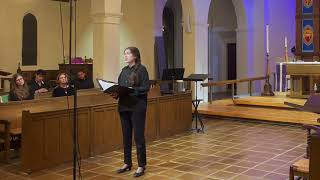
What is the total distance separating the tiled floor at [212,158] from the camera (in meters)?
5.91

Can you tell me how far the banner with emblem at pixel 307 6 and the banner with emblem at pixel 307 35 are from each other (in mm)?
257

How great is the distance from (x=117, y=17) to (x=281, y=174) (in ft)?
20.6

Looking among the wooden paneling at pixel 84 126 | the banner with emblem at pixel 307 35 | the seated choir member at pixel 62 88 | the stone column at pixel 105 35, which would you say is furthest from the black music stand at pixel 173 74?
the banner with emblem at pixel 307 35

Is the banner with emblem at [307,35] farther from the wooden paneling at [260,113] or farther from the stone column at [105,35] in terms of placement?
the stone column at [105,35]

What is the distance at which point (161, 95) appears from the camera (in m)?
8.79

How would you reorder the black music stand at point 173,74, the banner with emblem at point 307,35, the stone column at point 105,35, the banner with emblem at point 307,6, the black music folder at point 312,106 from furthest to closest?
1. the banner with emblem at point 307,35
2. the banner with emblem at point 307,6
3. the black music stand at point 173,74
4. the stone column at point 105,35
5. the black music folder at point 312,106

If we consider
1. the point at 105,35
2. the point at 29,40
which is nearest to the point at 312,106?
the point at 105,35

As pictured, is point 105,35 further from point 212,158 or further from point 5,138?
point 212,158

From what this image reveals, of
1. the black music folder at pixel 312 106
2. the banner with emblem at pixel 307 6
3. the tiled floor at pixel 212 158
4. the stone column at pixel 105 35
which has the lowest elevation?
the tiled floor at pixel 212 158

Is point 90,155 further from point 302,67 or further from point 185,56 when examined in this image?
point 185,56

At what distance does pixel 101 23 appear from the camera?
10.7 m

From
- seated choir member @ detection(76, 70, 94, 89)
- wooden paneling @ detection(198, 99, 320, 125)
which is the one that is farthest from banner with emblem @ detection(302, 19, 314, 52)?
seated choir member @ detection(76, 70, 94, 89)

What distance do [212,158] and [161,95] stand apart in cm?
227

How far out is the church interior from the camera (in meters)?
5.97
